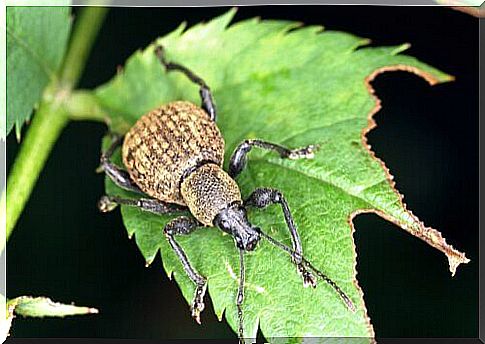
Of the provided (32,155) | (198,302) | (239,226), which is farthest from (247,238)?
(32,155)

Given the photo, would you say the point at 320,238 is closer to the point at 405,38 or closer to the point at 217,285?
Answer: the point at 217,285

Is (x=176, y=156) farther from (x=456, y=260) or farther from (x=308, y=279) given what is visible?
(x=456, y=260)

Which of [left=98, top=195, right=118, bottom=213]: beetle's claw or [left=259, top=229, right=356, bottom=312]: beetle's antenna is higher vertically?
[left=98, top=195, right=118, bottom=213]: beetle's claw

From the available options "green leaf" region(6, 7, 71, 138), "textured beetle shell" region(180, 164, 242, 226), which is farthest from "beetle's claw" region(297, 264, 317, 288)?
"green leaf" region(6, 7, 71, 138)

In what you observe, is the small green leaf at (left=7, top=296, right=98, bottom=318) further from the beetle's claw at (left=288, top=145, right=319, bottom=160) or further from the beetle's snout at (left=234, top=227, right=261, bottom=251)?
the beetle's claw at (left=288, top=145, right=319, bottom=160)

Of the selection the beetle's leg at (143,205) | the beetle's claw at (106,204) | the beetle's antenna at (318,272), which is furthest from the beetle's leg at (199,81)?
the beetle's antenna at (318,272)

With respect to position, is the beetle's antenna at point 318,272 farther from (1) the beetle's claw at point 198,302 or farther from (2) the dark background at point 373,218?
(1) the beetle's claw at point 198,302
